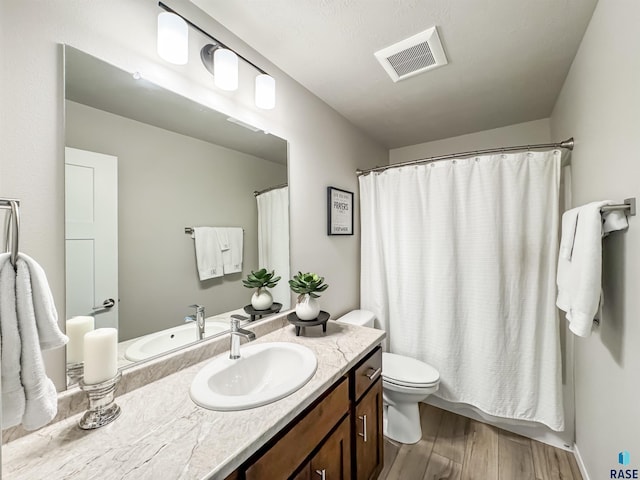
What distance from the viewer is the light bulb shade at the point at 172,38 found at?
3.23ft

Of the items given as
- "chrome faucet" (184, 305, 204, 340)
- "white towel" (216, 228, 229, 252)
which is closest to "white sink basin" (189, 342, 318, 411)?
"chrome faucet" (184, 305, 204, 340)

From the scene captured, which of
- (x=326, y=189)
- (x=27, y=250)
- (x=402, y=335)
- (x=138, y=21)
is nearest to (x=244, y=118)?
(x=138, y=21)

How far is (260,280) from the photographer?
1468mm

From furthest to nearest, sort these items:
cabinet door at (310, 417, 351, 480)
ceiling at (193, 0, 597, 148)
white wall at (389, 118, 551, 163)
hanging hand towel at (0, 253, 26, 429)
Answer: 1. white wall at (389, 118, 551, 163)
2. ceiling at (193, 0, 597, 148)
3. cabinet door at (310, 417, 351, 480)
4. hanging hand towel at (0, 253, 26, 429)

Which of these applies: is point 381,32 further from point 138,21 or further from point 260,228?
point 260,228

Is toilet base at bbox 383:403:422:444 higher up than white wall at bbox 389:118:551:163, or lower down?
lower down

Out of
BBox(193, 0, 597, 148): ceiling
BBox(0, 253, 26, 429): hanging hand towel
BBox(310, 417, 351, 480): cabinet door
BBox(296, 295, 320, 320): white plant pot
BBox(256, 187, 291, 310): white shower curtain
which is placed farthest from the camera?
BBox(256, 187, 291, 310): white shower curtain

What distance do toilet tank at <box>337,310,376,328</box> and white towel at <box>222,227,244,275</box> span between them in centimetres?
94

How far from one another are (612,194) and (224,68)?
5.54ft

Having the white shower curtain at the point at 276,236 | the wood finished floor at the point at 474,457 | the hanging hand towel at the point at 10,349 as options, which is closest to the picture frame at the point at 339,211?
the white shower curtain at the point at 276,236

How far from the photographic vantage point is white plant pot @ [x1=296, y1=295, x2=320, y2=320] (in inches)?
55.5

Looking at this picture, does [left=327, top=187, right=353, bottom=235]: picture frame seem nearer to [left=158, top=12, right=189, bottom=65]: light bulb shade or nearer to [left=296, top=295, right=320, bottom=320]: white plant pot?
[left=296, top=295, right=320, bottom=320]: white plant pot

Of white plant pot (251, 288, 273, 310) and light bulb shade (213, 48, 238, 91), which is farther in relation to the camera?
white plant pot (251, 288, 273, 310)

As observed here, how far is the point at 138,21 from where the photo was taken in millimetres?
979
